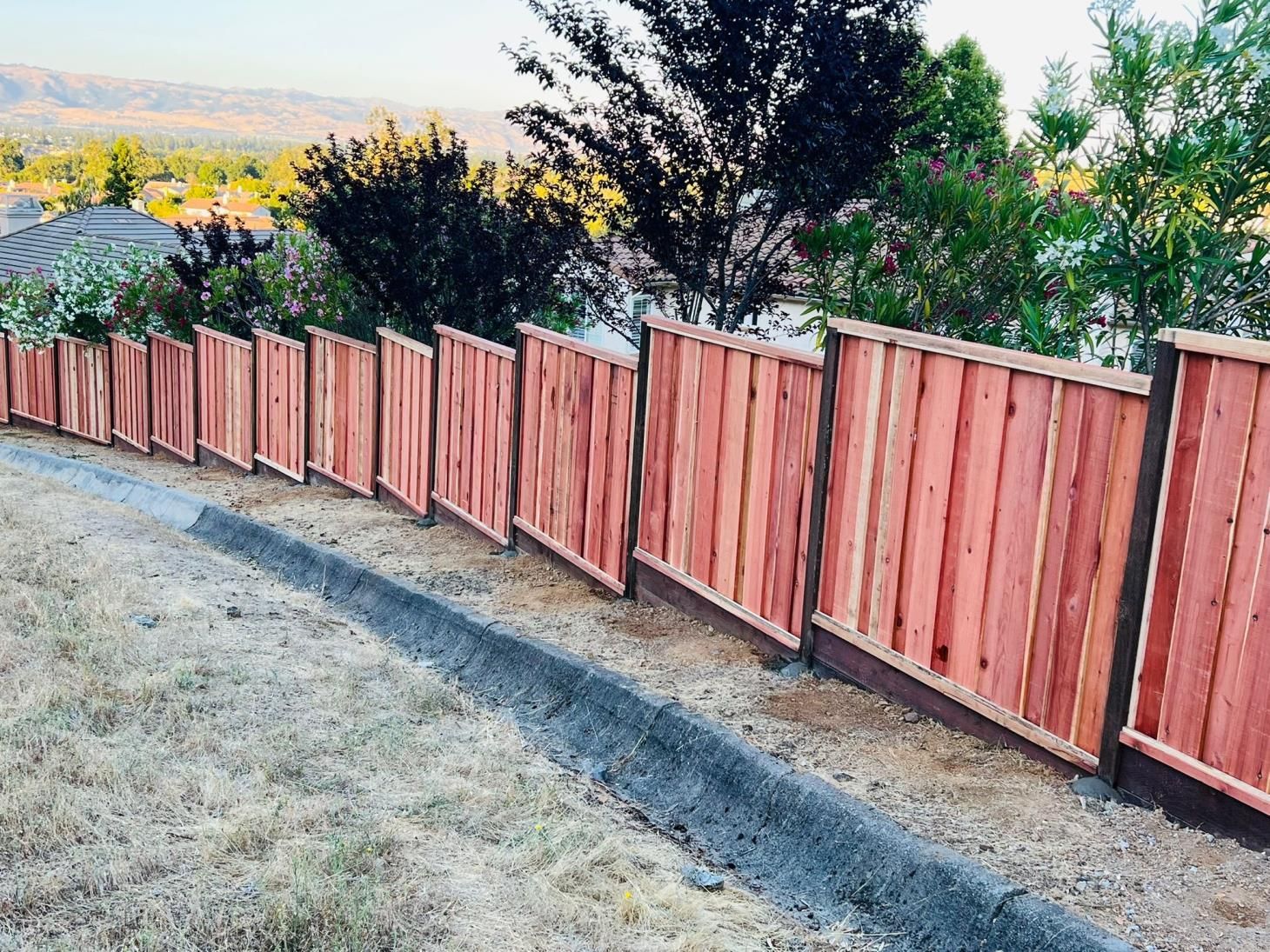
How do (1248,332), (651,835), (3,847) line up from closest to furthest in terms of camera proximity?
(3,847) → (651,835) → (1248,332)

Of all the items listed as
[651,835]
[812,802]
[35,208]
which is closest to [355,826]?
[651,835]

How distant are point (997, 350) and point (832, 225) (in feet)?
12.8

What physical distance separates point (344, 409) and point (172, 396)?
558cm

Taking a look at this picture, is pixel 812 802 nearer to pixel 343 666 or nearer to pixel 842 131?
pixel 343 666

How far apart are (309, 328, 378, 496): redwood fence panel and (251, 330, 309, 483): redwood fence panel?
254mm

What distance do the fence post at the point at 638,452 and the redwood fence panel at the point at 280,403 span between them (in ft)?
17.8

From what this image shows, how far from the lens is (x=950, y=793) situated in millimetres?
4152

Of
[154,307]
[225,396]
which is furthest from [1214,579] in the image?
[154,307]

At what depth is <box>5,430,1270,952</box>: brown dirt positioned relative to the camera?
11.1 ft

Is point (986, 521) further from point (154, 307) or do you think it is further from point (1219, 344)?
point (154, 307)

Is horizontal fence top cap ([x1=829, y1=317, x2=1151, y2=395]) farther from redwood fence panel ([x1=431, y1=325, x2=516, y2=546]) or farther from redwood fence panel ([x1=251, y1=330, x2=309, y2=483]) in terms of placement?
redwood fence panel ([x1=251, y1=330, x2=309, y2=483])

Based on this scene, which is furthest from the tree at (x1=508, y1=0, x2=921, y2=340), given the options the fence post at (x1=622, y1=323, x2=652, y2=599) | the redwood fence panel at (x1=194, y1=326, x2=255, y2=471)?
the redwood fence panel at (x1=194, y1=326, x2=255, y2=471)

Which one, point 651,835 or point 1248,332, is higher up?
point 1248,332

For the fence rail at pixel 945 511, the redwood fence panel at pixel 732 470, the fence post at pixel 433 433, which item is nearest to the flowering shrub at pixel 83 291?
the fence post at pixel 433 433
